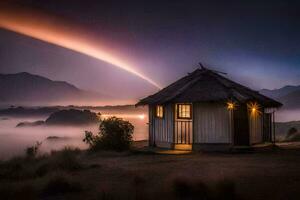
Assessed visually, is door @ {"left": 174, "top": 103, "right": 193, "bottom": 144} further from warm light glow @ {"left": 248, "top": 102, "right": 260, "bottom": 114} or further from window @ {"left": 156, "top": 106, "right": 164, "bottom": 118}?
warm light glow @ {"left": 248, "top": 102, "right": 260, "bottom": 114}

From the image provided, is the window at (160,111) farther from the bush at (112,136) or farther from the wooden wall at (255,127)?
the wooden wall at (255,127)

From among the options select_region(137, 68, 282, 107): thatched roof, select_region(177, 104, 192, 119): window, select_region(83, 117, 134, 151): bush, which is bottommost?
select_region(83, 117, 134, 151): bush

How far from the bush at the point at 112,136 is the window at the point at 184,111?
130 inches

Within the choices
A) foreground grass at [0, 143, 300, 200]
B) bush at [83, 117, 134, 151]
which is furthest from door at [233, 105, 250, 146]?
bush at [83, 117, 134, 151]

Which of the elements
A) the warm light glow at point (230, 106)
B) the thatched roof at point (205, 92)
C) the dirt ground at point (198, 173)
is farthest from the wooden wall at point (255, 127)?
the dirt ground at point (198, 173)

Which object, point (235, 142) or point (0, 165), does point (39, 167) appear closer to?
point (0, 165)

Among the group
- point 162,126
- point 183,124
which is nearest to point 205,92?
point 183,124

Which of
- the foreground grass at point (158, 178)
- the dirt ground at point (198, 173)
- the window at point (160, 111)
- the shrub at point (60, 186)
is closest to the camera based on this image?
the foreground grass at point (158, 178)

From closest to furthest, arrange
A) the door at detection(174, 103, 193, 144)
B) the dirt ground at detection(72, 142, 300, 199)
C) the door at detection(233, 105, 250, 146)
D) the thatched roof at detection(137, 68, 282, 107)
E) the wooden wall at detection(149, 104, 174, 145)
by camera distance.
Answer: the dirt ground at detection(72, 142, 300, 199)
the thatched roof at detection(137, 68, 282, 107)
the door at detection(233, 105, 250, 146)
the door at detection(174, 103, 193, 144)
the wooden wall at detection(149, 104, 174, 145)

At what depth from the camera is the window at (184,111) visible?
2262 cm

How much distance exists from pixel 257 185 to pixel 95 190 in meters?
4.52

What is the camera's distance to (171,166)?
645 inches

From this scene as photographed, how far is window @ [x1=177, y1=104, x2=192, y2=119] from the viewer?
74.2 ft

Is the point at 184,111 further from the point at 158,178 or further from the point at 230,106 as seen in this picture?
the point at 158,178
